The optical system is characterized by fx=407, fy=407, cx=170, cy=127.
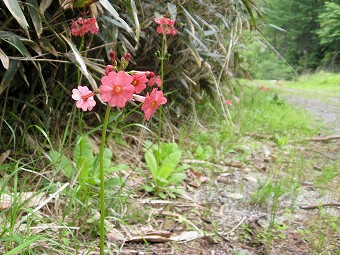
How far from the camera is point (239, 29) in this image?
263 centimetres

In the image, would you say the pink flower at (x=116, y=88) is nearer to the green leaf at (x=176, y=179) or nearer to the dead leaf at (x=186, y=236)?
the dead leaf at (x=186, y=236)

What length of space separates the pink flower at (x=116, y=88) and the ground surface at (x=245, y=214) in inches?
22.0

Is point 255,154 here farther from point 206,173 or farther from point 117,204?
point 117,204

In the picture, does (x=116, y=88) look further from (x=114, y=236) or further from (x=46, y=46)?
(x=46, y=46)

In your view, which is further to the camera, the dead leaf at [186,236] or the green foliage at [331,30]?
the green foliage at [331,30]


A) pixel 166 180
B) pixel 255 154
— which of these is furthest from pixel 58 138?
pixel 255 154

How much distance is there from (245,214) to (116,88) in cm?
100

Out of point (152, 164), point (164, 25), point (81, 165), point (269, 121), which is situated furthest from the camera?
point (269, 121)

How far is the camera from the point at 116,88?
71 cm

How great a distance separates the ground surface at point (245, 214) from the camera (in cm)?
127

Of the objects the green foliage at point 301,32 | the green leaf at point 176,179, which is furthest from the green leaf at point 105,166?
the green foliage at point 301,32

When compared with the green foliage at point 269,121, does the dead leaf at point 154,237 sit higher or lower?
higher

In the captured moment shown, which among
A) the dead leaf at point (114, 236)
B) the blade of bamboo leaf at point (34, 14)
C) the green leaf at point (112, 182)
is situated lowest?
the dead leaf at point (114, 236)

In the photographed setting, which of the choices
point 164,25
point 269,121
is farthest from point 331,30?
point 164,25
